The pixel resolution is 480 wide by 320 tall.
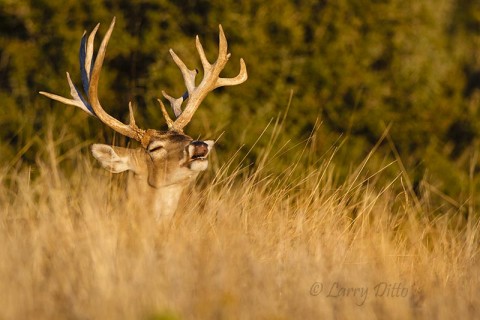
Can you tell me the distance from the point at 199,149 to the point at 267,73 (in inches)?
184

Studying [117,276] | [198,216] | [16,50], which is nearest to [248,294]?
[117,276]

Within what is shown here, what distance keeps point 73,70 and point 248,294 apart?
702 cm

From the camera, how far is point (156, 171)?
22.6 ft

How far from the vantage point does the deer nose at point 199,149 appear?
22.0 feet

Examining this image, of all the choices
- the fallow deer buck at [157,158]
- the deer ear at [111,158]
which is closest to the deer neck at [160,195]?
the fallow deer buck at [157,158]

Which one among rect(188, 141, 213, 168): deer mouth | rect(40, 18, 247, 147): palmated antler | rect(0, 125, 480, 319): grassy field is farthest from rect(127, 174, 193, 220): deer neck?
rect(0, 125, 480, 319): grassy field

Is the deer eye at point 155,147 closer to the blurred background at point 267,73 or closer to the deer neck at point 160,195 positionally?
the deer neck at point 160,195

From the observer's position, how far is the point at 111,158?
6.88 m

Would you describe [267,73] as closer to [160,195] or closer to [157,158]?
[157,158]

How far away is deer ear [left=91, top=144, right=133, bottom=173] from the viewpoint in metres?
6.85

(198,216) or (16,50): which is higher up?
(198,216)

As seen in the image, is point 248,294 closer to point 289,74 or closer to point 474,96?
point 289,74

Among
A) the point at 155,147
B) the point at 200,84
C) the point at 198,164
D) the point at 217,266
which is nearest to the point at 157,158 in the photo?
the point at 155,147

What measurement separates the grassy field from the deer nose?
1.51 ft
